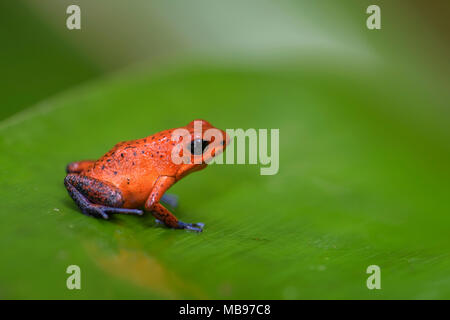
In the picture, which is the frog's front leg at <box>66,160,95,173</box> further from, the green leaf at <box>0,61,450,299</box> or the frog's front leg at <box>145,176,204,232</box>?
the frog's front leg at <box>145,176,204,232</box>

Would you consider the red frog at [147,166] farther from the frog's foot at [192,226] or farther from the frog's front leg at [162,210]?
the frog's foot at [192,226]

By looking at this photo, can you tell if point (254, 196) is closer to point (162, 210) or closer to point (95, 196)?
point (162, 210)

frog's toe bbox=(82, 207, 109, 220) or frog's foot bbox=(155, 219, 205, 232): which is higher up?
frog's toe bbox=(82, 207, 109, 220)

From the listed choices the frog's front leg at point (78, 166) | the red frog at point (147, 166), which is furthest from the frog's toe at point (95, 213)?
the frog's front leg at point (78, 166)

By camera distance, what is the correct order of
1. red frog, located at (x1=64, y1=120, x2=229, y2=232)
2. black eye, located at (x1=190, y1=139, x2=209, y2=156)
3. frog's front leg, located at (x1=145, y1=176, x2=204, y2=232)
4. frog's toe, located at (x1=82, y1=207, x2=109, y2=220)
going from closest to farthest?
frog's toe, located at (x1=82, y1=207, x2=109, y2=220)
frog's front leg, located at (x1=145, y1=176, x2=204, y2=232)
red frog, located at (x1=64, y1=120, x2=229, y2=232)
black eye, located at (x1=190, y1=139, x2=209, y2=156)

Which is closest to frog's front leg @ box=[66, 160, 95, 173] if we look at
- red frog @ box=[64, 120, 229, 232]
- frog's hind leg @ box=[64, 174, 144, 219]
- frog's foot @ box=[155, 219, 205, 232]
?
red frog @ box=[64, 120, 229, 232]

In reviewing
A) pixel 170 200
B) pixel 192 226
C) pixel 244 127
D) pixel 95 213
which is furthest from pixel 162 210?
pixel 244 127
